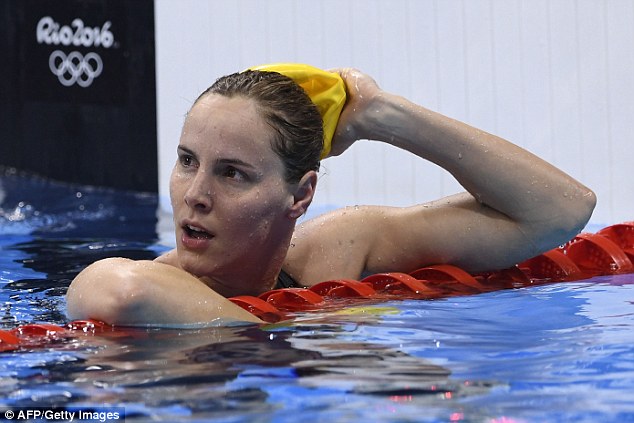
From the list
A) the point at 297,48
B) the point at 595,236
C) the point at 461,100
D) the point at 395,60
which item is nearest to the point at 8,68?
the point at 297,48

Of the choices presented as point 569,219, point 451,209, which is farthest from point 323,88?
point 569,219

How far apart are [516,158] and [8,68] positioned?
206 inches

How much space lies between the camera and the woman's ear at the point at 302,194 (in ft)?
8.54

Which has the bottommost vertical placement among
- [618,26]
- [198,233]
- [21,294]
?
[21,294]

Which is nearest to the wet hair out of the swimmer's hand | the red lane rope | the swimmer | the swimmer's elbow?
the swimmer

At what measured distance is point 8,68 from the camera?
24.0ft

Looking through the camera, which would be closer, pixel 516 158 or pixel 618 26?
pixel 516 158

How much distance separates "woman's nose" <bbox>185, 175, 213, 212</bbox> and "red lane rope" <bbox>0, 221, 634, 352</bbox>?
25 centimetres

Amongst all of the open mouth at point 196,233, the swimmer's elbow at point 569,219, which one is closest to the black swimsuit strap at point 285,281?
the open mouth at point 196,233

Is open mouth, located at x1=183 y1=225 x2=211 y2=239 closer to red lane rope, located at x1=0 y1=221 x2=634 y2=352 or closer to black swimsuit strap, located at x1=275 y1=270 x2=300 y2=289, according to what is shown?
red lane rope, located at x1=0 y1=221 x2=634 y2=352

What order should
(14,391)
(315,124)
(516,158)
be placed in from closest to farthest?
(14,391)
(315,124)
(516,158)

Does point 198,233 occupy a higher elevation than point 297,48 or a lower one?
lower

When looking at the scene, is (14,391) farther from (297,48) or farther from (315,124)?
(297,48)

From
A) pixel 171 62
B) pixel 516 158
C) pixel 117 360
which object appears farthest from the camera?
pixel 171 62
